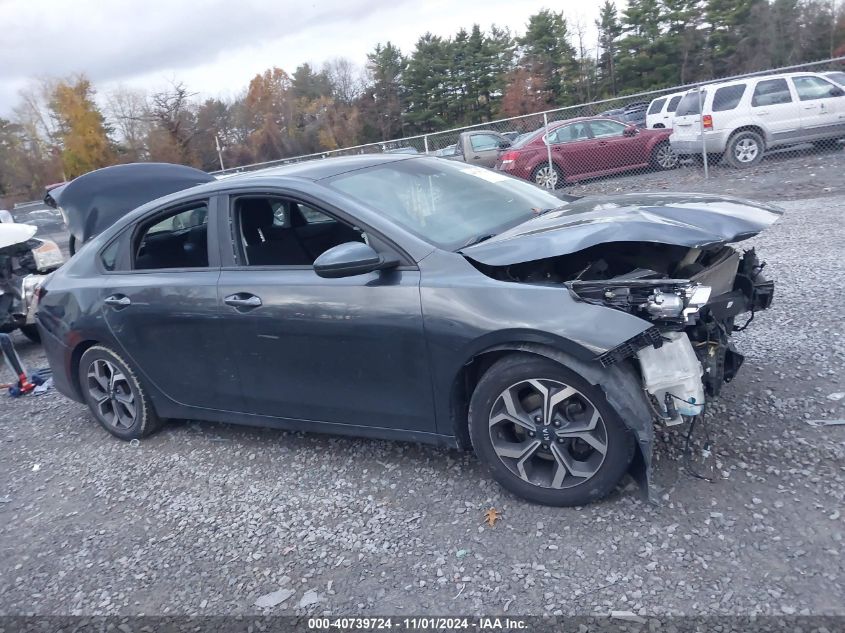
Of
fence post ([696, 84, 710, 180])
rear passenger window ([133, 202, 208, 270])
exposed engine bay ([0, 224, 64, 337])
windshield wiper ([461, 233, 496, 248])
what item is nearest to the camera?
windshield wiper ([461, 233, 496, 248])

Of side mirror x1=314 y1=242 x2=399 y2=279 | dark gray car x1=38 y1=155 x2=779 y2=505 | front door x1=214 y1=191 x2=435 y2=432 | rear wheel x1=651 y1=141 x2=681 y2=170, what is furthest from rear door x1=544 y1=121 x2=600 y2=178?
side mirror x1=314 y1=242 x2=399 y2=279

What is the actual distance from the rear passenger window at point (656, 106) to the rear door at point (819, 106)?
152 inches

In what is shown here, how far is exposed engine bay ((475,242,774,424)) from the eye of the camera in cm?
305

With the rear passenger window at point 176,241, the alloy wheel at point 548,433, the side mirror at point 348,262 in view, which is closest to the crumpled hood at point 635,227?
the side mirror at point 348,262

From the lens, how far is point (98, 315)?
185 inches

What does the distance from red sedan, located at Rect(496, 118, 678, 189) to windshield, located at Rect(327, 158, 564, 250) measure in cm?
1035

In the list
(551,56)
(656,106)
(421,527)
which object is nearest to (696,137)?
(656,106)

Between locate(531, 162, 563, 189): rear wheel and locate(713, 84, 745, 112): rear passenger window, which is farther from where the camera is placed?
locate(531, 162, 563, 189): rear wheel

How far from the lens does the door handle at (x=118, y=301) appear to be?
Answer: 4.53 meters

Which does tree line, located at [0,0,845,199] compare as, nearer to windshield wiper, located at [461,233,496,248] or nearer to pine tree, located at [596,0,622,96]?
pine tree, located at [596,0,622,96]

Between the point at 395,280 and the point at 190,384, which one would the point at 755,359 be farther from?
the point at 190,384

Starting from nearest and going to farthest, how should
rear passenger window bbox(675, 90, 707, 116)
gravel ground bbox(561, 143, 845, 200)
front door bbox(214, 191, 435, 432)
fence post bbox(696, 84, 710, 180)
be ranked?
front door bbox(214, 191, 435, 432)
gravel ground bbox(561, 143, 845, 200)
fence post bbox(696, 84, 710, 180)
rear passenger window bbox(675, 90, 707, 116)

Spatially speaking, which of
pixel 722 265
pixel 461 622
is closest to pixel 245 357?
pixel 461 622

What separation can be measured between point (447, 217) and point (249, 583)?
2.10 metres
